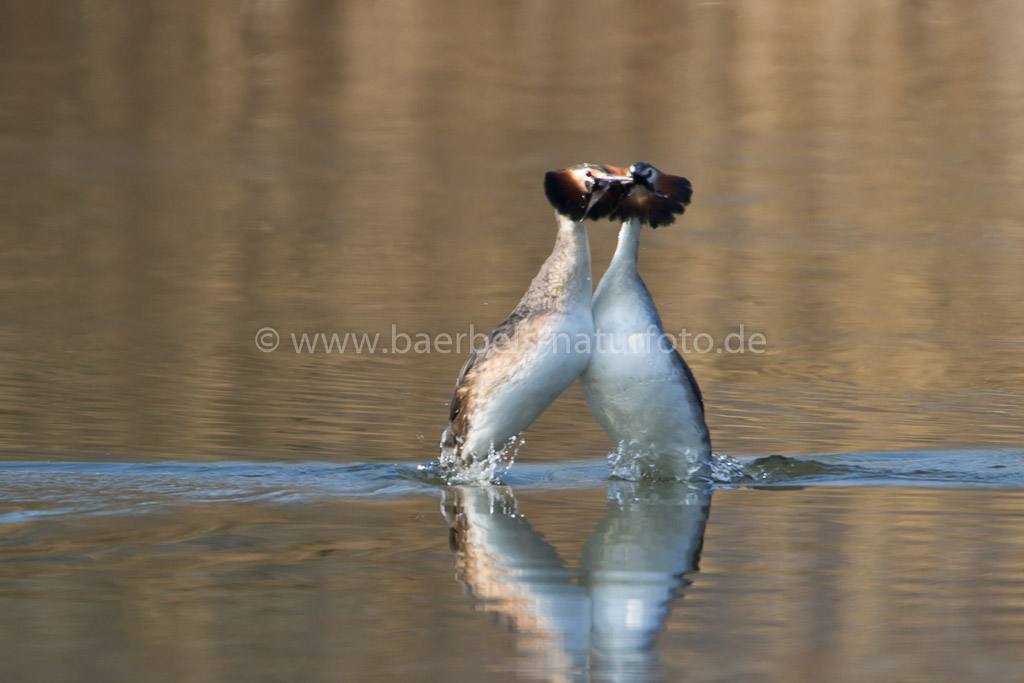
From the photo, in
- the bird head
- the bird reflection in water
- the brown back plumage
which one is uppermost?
the bird head

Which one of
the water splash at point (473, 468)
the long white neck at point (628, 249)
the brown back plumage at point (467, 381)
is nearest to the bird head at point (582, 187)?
the long white neck at point (628, 249)

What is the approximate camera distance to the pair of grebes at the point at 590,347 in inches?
305

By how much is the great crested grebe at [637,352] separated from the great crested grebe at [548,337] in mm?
95

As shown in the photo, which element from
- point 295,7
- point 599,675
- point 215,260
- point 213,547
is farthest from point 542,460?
point 295,7

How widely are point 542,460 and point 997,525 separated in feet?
7.81

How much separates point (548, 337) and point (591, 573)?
158 centimetres

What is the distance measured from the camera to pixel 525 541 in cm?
690

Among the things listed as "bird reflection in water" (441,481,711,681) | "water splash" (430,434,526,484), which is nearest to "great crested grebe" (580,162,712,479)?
"bird reflection in water" (441,481,711,681)

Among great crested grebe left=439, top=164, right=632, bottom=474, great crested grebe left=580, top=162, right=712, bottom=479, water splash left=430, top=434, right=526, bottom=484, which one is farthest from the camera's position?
water splash left=430, top=434, right=526, bottom=484

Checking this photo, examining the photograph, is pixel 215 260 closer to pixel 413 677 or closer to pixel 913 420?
pixel 913 420

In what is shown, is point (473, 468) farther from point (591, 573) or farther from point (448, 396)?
point (448, 396)

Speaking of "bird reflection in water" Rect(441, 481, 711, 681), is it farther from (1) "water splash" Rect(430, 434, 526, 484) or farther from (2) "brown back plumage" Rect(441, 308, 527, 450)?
(2) "brown back plumage" Rect(441, 308, 527, 450)

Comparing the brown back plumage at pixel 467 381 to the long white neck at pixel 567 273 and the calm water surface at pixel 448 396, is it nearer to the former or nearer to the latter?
the long white neck at pixel 567 273

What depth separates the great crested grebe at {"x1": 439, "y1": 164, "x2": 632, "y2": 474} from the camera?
7.70 metres
